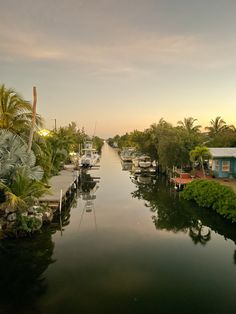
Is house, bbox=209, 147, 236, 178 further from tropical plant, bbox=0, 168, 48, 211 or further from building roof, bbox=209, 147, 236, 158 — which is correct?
tropical plant, bbox=0, 168, 48, 211

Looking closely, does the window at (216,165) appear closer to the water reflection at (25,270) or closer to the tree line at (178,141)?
the tree line at (178,141)

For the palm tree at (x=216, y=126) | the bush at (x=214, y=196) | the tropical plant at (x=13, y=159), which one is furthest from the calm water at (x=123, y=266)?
the palm tree at (x=216, y=126)

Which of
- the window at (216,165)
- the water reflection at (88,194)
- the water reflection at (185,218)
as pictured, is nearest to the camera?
the water reflection at (185,218)

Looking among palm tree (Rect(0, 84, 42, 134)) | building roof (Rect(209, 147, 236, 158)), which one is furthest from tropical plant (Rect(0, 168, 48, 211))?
building roof (Rect(209, 147, 236, 158))

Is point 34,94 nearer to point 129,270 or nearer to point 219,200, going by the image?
point 129,270

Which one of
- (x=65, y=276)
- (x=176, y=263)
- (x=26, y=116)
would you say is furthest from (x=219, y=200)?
→ (x=26, y=116)

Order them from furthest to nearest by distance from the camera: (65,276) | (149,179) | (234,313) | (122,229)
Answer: (149,179)
(122,229)
(65,276)
(234,313)

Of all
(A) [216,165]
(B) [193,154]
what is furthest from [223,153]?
(B) [193,154]
